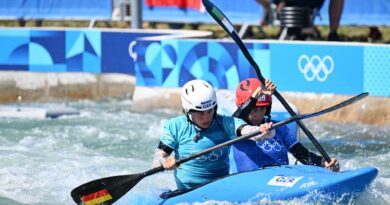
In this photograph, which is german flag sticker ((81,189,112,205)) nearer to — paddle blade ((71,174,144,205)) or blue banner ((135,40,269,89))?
paddle blade ((71,174,144,205))

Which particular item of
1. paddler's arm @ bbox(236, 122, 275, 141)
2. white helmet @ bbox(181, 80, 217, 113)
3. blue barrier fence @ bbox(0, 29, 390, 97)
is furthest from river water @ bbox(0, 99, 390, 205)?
white helmet @ bbox(181, 80, 217, 113)

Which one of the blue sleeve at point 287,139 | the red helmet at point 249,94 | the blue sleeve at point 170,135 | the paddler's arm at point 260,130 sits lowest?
the blue sleeve at point 287,139

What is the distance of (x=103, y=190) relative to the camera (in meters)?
8.60

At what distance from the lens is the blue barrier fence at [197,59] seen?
1309 cm

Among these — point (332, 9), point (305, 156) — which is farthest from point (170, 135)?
point (332, 9)

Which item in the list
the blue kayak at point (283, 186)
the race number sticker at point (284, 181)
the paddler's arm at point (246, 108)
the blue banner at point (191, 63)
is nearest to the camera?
the blue kayak at point (283, 186)

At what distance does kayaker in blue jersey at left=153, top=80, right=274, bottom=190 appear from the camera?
812 cm

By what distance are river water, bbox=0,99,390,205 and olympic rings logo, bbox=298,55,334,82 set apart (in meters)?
0.62

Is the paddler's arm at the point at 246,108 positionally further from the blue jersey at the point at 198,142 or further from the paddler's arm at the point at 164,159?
the paddler's arm at the point at 164,159

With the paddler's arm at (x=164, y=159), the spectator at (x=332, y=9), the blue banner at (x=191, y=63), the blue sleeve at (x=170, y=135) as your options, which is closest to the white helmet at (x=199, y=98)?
the blue sleeve at (x=170, y=135)

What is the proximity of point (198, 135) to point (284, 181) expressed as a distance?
30.9 inches

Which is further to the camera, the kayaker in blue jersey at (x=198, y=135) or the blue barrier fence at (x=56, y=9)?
the blue barrier fence at (x=56, y=9)

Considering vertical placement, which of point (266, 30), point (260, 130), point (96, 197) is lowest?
point (96, 197)

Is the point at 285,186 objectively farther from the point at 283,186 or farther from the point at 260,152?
the point at 260,152
